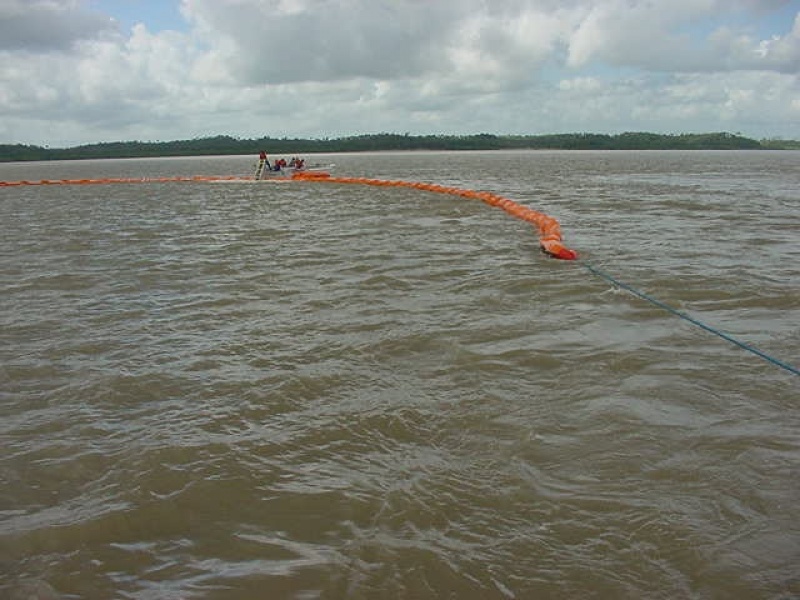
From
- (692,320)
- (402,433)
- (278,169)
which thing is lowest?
(402,433)

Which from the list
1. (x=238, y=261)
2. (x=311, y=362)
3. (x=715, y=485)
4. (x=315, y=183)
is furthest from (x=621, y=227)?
(x=315, y=183)

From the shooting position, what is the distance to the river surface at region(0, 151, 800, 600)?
9.36 feet

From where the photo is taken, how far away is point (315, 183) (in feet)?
101

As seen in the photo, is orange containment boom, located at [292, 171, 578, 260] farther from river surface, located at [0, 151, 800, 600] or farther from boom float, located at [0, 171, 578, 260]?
river surface, located at [0, 151, 800, 600]

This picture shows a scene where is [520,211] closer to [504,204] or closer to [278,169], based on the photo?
[504,204]

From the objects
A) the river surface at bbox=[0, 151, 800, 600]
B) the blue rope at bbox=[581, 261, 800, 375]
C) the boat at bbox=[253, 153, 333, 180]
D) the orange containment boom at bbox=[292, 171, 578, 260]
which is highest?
the boat at bbox=[253, 153, 333, 180]

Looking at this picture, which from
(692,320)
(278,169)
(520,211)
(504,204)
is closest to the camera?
(692,320)

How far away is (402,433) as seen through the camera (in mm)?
4191

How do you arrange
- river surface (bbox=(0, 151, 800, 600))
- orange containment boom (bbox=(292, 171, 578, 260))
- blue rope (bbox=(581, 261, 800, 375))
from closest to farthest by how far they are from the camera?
river surface (bbox=(0, 151, 800, 600)) → blue rope (bbox=(581, 261, 800, 375)) → orange containment boom (bbox=(292, 171, 578, 260))

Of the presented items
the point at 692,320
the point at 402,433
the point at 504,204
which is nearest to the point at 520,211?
the point at 504,204

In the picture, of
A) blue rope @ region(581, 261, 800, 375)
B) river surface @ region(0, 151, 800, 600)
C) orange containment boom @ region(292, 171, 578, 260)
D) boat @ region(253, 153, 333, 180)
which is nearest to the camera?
river surface @ region(0, 151, 800, 600)

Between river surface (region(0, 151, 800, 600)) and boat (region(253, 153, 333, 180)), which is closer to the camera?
river surface (region(0, 151, 800, 600))

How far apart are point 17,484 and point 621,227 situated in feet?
42.7

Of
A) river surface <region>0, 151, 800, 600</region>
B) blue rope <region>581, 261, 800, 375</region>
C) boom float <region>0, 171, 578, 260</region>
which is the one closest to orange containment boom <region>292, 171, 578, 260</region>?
boom float <region>0, 171, 578, 260</region>
